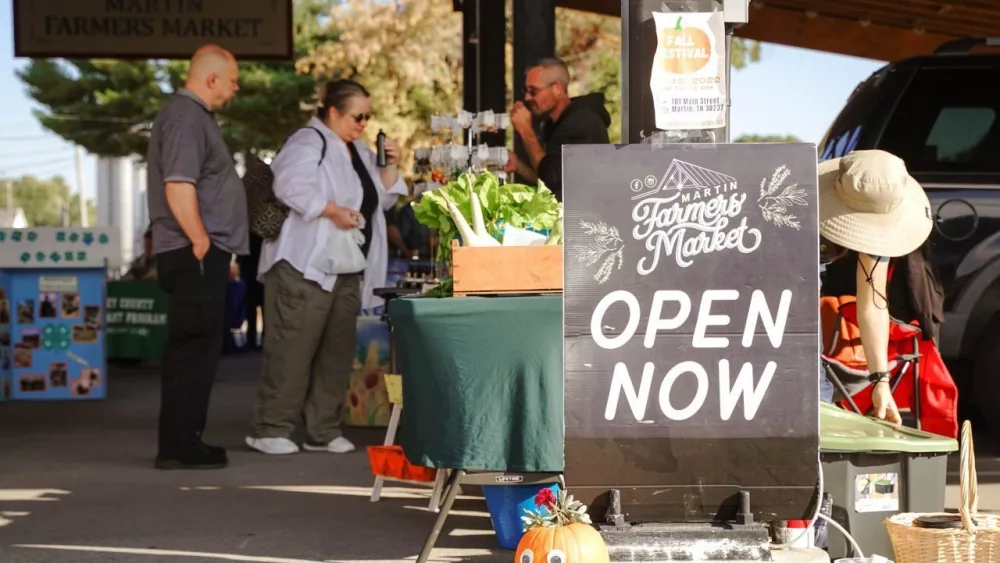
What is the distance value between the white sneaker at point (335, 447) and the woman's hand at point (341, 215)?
1.18m

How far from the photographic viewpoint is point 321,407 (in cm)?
827

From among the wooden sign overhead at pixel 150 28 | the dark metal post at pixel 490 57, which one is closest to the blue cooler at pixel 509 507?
the dark metal post at pixel 490 57

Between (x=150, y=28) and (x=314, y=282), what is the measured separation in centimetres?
534

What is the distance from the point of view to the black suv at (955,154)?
746cm

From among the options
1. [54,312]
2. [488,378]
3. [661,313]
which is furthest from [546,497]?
[54,312]

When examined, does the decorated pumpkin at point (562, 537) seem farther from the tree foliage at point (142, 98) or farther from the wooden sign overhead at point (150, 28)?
the tree foliage at point (142, 98)

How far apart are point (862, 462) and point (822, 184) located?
121cm

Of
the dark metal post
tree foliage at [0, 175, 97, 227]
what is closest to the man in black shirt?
the dark metal post

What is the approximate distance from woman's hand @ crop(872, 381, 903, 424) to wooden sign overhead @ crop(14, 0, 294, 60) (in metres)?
8.11

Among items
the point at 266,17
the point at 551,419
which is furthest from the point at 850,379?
the point at 266,17

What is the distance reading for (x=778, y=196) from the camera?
13.7 feet

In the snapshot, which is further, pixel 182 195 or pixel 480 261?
pixel 182 195

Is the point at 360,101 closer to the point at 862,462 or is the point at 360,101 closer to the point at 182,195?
the point at 182,195

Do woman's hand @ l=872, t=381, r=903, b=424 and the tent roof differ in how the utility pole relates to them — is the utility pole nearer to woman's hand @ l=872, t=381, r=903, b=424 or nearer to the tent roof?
the tent roof
